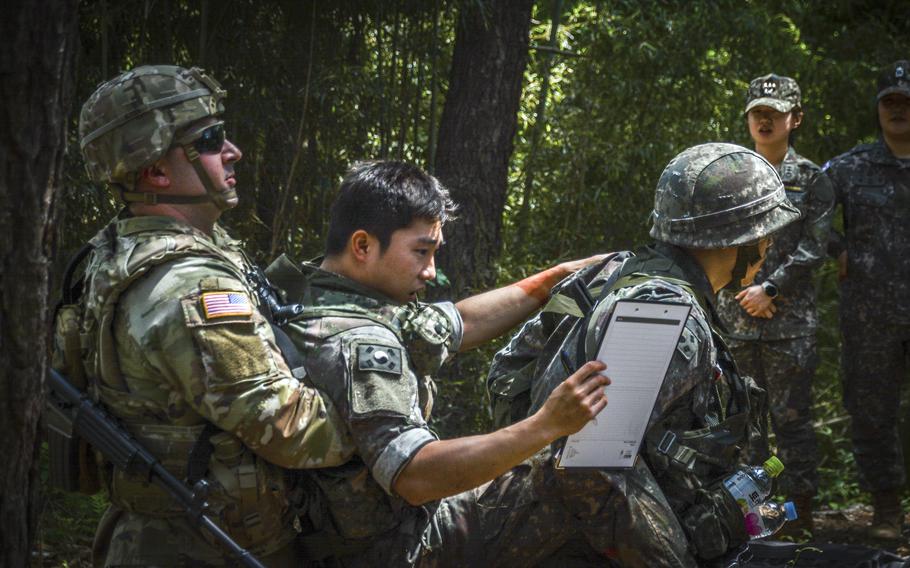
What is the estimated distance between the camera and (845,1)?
829cm

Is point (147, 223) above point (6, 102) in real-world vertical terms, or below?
below

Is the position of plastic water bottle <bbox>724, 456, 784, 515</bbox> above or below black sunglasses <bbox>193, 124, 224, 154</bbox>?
below

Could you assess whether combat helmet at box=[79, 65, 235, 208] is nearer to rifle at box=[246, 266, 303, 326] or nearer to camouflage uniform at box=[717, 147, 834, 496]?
rifle at box=[246, 266, 303, 326]

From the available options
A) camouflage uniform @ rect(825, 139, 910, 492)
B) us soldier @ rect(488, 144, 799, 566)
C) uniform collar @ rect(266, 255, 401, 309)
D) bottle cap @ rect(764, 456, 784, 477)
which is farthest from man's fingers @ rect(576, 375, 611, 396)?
camouflage uniform @ rect(825, 139, 910, 492)

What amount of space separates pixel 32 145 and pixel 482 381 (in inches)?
147

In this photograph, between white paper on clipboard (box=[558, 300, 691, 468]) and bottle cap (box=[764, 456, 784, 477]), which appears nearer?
white paper on clipboard (box=[558, 300, 691, 468])

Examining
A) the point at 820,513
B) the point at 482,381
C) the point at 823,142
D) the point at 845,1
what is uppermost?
the point at 845,1

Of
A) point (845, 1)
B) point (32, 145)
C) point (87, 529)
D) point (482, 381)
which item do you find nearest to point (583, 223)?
point (482, 381)

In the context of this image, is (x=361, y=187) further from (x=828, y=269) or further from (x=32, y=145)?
(x=828, y=269)

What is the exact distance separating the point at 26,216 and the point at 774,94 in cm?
457

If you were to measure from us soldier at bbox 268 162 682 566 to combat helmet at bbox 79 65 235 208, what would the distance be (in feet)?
1.27

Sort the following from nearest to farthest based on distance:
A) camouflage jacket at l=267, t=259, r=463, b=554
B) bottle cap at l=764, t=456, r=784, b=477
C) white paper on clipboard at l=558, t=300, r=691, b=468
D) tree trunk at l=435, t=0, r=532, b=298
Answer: camouflage jacket at l=267, t=259, r=463, b=554, white paper on clipboard at l=558, t=300, r=691, b=468, bottle cap at l=764, t=456, r=784, b=477, tree trunk at l=435, t=0, r=532, b=298

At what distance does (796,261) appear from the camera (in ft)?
18.8

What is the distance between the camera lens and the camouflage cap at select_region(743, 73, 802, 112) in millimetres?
5895
